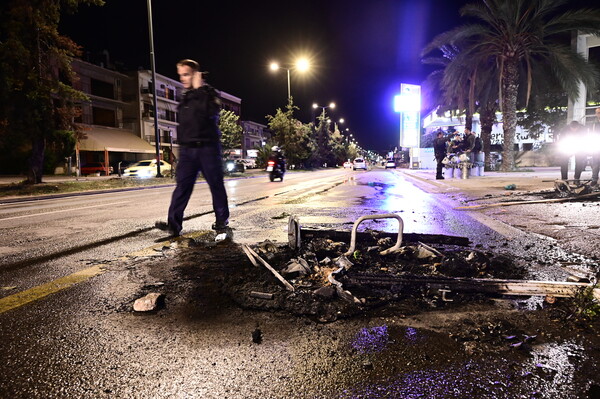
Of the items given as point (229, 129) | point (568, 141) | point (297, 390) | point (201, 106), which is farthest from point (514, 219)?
point (229, 129)

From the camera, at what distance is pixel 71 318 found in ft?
7.36

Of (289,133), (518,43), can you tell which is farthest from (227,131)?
(518,43)

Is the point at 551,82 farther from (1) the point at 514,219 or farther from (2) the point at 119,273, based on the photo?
(2) the point at 119,273

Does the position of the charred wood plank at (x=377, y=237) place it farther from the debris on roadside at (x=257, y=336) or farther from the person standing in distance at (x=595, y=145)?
the person standing in distance at (x=595, y=145)

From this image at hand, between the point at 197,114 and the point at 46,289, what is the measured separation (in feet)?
7.90

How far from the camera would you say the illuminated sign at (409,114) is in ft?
180

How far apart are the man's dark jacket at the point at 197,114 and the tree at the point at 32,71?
1312 cm

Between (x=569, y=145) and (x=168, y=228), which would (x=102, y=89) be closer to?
(x=168, y=228)

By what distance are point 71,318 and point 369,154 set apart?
7818 inches

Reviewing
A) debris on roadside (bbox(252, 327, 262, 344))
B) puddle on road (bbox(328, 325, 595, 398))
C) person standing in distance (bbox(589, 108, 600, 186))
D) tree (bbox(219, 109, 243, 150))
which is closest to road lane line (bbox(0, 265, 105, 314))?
debris on roadside (bbox(252, 327, 262, 344))

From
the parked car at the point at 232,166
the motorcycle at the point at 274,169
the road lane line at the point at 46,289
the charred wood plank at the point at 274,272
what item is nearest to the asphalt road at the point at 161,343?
the road lane line at the point at 46,289

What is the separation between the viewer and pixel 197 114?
438 cm

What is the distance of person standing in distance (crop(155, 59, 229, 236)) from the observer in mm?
4379

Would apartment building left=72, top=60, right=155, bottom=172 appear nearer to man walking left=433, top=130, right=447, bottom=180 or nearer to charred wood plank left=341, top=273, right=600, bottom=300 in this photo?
man walking left=433, top=130, right=447, bottom=180
